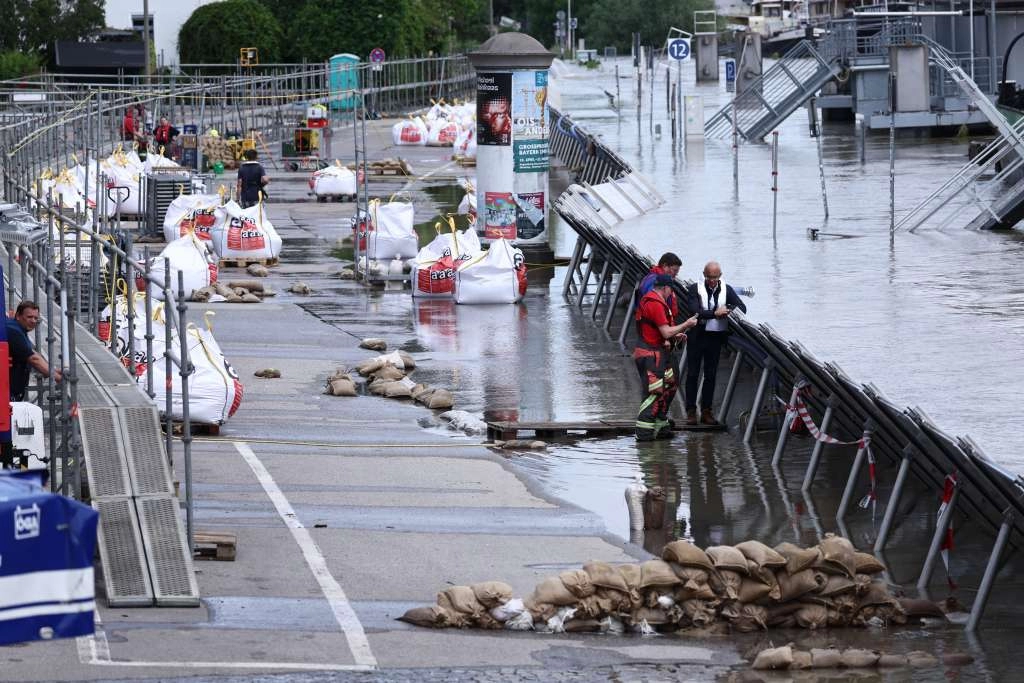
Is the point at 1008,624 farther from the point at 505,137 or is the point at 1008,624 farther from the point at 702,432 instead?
the point at 505,137

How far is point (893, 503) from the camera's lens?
11.5 m

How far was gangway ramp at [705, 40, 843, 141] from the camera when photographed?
5356 cm

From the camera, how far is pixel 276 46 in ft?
272

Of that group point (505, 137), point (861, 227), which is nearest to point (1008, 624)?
point (505, 137)

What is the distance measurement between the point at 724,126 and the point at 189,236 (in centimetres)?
3789

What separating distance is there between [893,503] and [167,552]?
4.75 meters

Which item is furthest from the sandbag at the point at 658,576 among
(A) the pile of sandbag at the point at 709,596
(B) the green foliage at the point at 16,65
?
(B) the green foliage at the point at 16,65

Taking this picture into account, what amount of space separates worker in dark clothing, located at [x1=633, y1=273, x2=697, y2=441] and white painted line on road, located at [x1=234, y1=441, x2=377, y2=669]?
11.0ft

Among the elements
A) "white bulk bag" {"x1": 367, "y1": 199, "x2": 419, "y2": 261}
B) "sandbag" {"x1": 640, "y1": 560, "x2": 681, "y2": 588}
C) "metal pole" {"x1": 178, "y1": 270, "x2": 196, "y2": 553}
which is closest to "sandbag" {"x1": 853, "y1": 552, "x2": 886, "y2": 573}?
"sandbag" {"x1": 640, "y1": 560, "x2": 681, "y2": 588}

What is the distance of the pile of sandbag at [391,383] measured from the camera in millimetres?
16469

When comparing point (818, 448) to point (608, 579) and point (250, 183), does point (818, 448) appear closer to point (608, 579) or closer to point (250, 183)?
point (608, 579)

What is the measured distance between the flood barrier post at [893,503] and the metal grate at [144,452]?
15.2 feet

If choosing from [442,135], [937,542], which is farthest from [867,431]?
[442,135]

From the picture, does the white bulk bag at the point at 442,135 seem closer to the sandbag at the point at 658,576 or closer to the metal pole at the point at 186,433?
the metal pole at the point at 186,433
